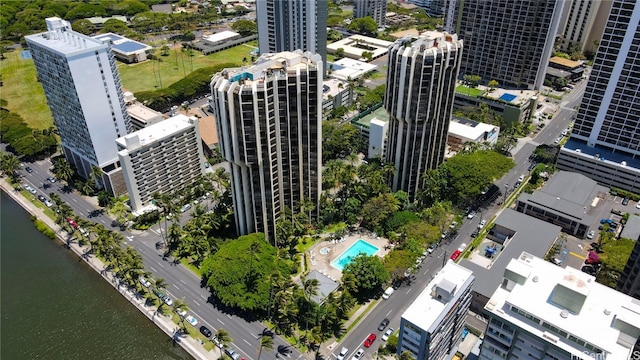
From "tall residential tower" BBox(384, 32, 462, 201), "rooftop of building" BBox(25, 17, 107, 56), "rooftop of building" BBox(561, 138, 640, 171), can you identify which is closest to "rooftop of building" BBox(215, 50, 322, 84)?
"tall residential tower" BBox(384, 32, 462, 201)

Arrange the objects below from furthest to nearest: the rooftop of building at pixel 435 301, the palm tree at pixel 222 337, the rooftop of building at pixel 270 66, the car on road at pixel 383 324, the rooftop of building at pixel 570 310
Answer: the rooftop of building at pixel 270 66
the car on road at pixel 383 324
the palm tree at pixel 222 337
the rooftop of building at pixel 435 301
the rooftop of building at pixel 570 310

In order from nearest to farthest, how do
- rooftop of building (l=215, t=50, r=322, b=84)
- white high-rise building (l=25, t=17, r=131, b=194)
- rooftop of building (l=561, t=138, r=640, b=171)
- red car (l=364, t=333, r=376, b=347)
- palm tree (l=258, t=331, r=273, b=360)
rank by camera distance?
1. palm tree (l=258, t=331, r=273, b=360)
2. red car (l=364, t=333, r=376, b=347)
3. rooftop of building (l=215, t=50, r=322, b=84)
4. white high-rise building (l=25, t=17, r=131, b=194)
5. rooftop of building (l=561, t=138, r=640, b=171)

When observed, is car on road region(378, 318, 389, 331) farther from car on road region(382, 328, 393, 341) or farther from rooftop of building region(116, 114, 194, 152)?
rooftop of building region(116, 114, 194, 152)

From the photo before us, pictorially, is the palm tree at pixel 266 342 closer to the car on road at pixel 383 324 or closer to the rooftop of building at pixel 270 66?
the car on road at pixel 383 324

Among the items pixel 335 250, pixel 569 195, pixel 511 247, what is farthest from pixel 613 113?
pixel 335 250

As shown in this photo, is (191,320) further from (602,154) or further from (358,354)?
(602,154)

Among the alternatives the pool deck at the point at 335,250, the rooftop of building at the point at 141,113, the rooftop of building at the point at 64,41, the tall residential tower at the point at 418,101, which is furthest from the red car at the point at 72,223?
the tall residential tower at the point at 418,101

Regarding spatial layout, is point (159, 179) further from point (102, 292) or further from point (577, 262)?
point (577, 262)
